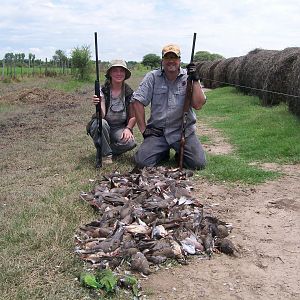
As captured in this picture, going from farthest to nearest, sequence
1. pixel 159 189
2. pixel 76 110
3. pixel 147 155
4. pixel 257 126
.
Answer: pixel 76 110 → pixel 257 126 → pixel 147 155 → pixel 159 189

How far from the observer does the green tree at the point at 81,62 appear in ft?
138

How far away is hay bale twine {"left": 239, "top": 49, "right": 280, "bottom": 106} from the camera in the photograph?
18.3 meters

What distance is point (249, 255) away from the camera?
14.4 feet

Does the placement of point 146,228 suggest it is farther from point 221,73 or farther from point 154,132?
point 221,73

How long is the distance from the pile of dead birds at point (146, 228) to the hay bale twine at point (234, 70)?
20.5 meters

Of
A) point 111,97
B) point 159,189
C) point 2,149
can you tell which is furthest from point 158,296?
point 2,149

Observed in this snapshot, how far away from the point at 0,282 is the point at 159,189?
2.56 metres

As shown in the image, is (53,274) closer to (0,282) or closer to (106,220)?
(0,282)

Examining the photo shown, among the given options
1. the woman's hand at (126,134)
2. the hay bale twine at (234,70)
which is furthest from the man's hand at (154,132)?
the hay bale twine at (234,70)

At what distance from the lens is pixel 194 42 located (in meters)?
7.50

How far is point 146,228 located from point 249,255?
99cm

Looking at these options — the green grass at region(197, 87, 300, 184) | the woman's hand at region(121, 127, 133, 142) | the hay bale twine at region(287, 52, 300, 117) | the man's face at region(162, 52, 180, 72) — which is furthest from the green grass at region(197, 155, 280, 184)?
the hay bale twine at region(287, 52, 300, 117)

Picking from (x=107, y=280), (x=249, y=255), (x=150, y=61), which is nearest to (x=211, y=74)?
(x=249, y=255)

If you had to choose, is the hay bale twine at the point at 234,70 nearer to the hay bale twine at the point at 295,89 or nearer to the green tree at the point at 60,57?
the hay bale twine at the point at 295,89
